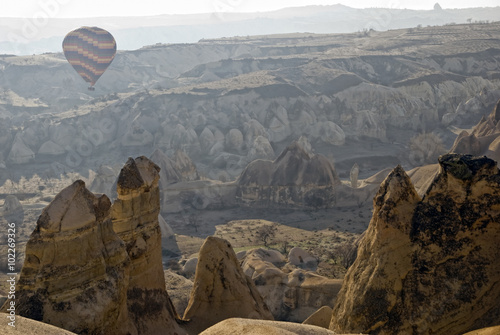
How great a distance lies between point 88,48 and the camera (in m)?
90.0

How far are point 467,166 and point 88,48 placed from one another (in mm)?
86290

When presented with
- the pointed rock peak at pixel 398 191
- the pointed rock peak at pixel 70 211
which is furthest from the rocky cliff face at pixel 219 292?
the pointed rock peak at pixel 398 191

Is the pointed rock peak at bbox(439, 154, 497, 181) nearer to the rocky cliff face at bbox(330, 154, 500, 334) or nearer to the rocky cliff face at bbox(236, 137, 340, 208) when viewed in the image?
the rocky cliff face at bbox(330, 154, 500, 334)

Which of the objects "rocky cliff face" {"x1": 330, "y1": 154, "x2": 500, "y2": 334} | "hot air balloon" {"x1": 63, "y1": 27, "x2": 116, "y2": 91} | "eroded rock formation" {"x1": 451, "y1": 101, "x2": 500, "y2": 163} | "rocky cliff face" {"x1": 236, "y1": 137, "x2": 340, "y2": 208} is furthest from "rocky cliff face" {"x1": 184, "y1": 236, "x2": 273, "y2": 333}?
"hot air balloon" {"x1": 63, "y1": 27, "x2": 116, "y2": 91}

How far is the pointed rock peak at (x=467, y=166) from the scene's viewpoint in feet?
31.7

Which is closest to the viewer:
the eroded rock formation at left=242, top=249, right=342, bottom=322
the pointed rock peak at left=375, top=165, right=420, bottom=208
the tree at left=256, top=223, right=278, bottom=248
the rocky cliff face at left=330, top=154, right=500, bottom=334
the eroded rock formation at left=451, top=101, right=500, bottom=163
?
the rocky cliff face at left=330, top=154, right=500, bottom=334

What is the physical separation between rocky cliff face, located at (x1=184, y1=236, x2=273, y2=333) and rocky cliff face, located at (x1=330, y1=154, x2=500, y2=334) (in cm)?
549

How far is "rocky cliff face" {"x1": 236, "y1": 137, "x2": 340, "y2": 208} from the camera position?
4962cm

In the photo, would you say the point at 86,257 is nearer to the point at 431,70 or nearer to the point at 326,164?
the point at 326,164

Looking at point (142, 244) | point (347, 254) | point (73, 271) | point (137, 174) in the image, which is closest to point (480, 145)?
point (347, 254)

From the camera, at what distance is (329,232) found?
42938 mm

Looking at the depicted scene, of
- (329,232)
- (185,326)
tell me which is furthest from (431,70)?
(185,326)

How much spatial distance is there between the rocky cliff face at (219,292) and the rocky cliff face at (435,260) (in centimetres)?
549

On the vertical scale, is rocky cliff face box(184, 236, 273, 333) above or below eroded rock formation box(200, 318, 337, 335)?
below
